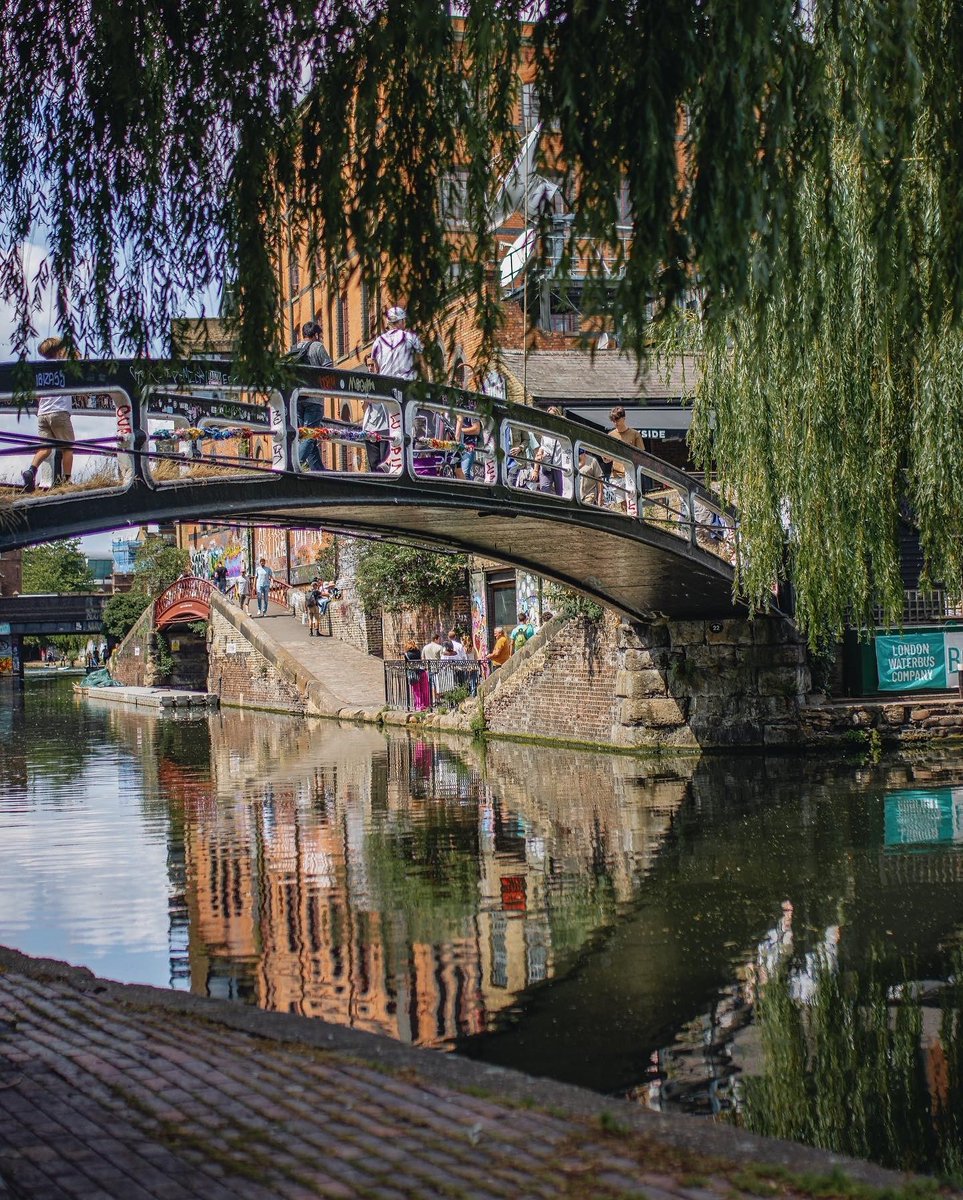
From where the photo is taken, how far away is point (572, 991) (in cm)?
745

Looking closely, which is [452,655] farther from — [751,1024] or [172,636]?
[172,636]

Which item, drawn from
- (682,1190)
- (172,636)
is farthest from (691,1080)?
(172,636)

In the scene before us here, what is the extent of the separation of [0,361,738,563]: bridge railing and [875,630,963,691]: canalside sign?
3457 mm

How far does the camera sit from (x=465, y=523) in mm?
16844

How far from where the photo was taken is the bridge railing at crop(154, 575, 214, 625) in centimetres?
4619

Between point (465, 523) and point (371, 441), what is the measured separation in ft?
9.74

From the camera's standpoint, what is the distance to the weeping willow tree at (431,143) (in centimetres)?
470

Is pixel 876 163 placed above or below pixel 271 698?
above

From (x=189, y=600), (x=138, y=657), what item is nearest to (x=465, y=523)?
(x=189, y=600)

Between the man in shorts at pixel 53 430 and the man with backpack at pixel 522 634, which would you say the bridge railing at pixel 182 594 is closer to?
the man with backpack at pixel 522 634

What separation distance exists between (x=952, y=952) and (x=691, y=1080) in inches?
115

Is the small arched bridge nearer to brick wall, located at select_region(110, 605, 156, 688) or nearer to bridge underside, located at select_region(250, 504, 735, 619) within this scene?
brick wall, located at select_region(110, 605, 156, 688)

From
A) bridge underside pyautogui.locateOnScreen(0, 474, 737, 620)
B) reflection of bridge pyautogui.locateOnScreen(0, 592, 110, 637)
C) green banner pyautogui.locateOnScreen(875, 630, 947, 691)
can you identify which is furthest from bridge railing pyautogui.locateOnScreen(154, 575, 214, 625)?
green banner pyautogui.locateOnScreen(875, 630, 947, 691)

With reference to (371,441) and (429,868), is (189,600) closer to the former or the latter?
(371,441)
